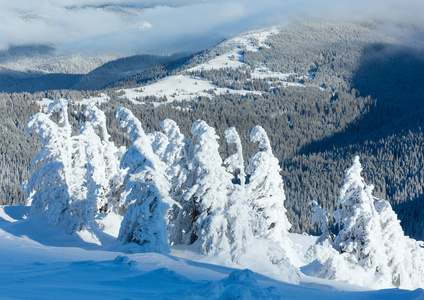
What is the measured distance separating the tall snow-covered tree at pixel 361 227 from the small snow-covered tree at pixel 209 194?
815 cm

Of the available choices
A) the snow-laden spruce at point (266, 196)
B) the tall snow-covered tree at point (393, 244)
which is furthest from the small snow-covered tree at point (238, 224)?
the tall snow-covered tree at point (393, 244)

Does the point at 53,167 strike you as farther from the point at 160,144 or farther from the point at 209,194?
the point at 209,194

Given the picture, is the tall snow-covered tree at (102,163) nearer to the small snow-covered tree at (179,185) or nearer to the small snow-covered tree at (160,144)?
the small snow-covered tree at (160,144)

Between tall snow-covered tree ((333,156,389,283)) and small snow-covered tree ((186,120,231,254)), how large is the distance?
26.8 feet

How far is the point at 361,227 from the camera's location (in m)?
23.5

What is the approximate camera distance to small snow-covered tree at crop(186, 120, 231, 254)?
1866 centimetres

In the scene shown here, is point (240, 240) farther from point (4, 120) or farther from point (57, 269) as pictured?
point (4, 120)

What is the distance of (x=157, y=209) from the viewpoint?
1859 centimetres

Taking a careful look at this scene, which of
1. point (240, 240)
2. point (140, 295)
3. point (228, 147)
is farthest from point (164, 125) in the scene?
point (228, 147)

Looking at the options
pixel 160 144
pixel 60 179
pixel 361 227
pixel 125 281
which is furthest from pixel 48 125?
pixel 361 227

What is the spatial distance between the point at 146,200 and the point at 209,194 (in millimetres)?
2978

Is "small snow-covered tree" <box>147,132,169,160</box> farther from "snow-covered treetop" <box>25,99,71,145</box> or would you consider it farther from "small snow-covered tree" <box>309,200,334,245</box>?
"small snow-covered tree" <box>309,200,334,245</box>

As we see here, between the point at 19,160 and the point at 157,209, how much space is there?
5372 inches

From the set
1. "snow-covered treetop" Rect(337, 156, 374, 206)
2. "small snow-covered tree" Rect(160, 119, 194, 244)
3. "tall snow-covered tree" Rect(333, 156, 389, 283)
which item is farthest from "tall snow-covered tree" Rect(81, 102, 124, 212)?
"tall snow-covered tree" Rect(333, 156, 389, 283)
